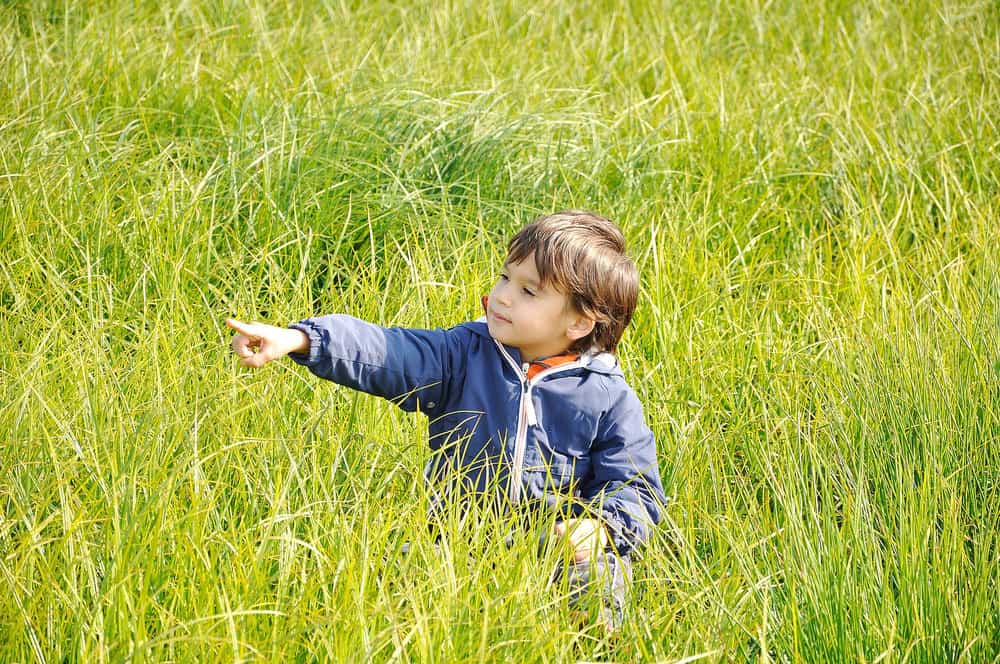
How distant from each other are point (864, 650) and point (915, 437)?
2.39 ft

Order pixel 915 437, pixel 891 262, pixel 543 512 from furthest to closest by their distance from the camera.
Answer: pixel 891 262, pixel 915 437, pixel 543 512

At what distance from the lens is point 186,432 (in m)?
2.03

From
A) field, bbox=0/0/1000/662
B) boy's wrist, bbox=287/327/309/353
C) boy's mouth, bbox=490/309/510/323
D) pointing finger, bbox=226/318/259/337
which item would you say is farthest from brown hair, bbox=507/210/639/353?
pointing finger, bbox=226/318/259/337

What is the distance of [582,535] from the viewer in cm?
205

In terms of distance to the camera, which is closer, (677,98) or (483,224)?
(483,224)

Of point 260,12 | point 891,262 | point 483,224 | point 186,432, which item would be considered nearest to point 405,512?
point 186,432

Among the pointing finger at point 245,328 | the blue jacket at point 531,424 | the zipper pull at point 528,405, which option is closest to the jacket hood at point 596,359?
the blue jacket at point 531,424

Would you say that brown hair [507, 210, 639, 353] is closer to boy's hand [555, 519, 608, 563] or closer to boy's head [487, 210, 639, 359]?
boy's head [487, 210, 639, 359]

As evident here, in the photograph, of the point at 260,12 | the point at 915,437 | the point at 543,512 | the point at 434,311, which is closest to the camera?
the point at 543,512

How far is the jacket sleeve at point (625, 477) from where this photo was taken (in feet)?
6.88

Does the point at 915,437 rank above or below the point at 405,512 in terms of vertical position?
below

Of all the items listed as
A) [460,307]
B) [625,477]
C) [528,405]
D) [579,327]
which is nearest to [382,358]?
[528,405]

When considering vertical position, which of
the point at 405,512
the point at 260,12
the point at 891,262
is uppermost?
the point at 260,12

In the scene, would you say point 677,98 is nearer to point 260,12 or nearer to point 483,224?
point 483,224
